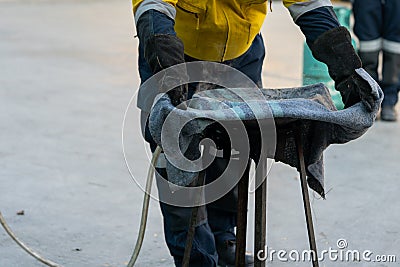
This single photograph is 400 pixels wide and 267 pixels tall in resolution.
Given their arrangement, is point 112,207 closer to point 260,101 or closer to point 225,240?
point 225,240

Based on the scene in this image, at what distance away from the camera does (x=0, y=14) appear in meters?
9.99

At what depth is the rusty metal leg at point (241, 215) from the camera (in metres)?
2.45

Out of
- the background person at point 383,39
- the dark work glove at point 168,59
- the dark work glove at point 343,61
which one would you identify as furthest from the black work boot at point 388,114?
the dark work glove at point 168,59

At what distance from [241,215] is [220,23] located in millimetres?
680

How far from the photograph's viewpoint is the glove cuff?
7.93 feet

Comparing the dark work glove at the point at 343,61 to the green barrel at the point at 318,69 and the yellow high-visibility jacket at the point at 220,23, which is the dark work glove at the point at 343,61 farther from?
the green barrel at the point at 318,69

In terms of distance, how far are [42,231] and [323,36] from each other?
70.3 inches

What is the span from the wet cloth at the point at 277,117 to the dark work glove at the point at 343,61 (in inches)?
1.4

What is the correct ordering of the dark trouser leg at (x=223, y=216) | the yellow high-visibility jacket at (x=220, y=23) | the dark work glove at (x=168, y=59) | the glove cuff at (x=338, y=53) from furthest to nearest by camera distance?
the dark trouser leg at (x=223, y=216)
the yellow high-visibility jacket at (x=220, y=23)
the glove cuff at (x=338, y=53)
the dark work glove at (x=168, y=59)

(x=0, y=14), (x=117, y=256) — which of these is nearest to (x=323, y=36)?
(x=117, y=256)

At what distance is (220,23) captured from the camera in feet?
8.94

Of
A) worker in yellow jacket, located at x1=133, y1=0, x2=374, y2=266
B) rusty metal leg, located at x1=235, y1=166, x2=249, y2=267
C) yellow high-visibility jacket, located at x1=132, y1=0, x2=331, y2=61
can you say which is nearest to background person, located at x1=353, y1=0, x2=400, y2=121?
worker in yellow jacket, located at x1=133, y1=0, x2=374, y2=266

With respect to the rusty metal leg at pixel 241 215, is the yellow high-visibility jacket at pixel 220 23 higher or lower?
higher

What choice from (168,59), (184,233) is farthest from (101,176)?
(168,59)
